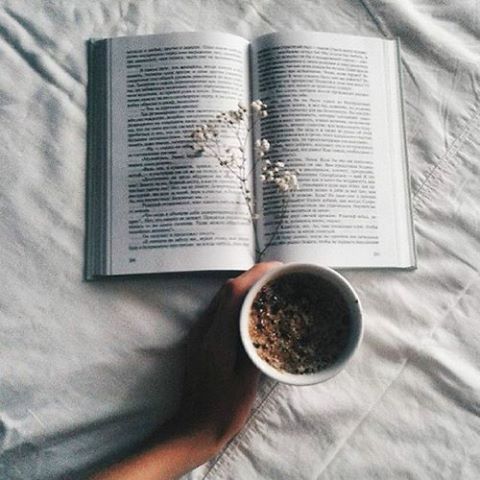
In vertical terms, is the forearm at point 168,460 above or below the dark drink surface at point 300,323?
below

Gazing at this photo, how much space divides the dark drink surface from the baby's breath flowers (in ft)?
0.31

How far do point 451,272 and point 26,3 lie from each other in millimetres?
608

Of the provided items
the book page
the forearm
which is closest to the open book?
the book page

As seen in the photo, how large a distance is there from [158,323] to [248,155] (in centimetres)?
22

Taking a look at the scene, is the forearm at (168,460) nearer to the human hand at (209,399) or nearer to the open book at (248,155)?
the human hand at (209,399)

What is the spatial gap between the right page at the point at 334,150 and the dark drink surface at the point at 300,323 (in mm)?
A: 83

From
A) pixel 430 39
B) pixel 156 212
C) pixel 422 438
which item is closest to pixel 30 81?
pixel 156 212

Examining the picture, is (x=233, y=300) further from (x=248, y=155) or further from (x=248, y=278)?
(x=248, y=155)

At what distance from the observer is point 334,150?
0.69 m

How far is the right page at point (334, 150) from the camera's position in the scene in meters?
0.67

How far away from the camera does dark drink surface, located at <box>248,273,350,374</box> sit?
574 millimetres

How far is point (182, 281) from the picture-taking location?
0.69 meters

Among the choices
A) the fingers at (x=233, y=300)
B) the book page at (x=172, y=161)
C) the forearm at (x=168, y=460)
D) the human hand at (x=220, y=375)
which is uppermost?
the book page at (x=172, y=161)

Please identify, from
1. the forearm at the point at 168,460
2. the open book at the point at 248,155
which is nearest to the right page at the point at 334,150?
the open book at the point at 248,155
